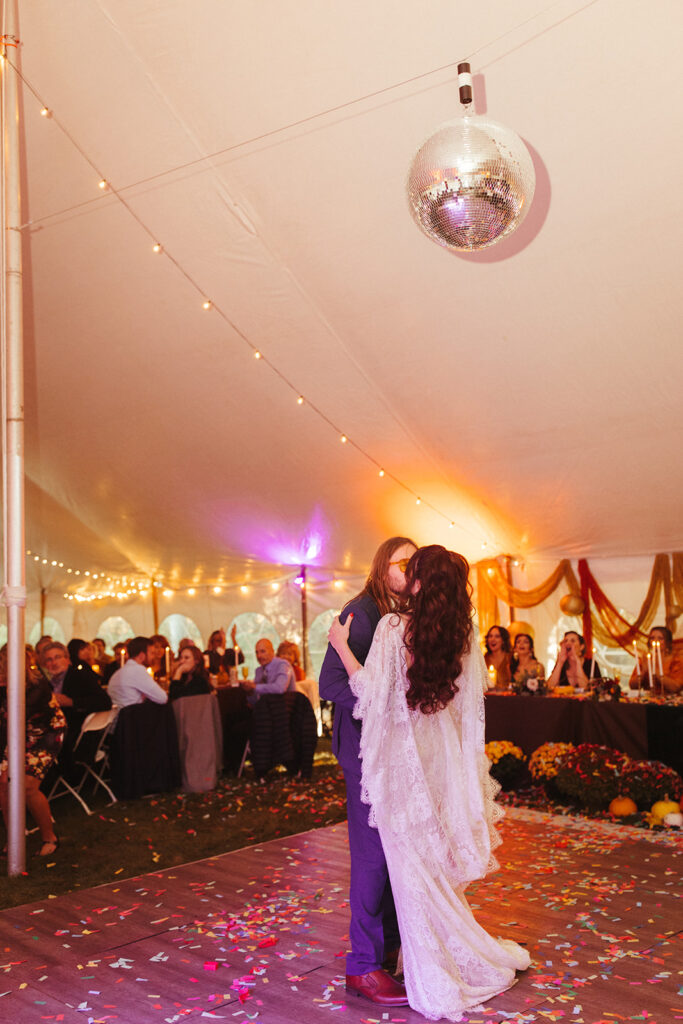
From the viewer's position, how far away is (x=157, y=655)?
7570 millimetres

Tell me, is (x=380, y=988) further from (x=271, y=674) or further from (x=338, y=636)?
(x=271, y=674)

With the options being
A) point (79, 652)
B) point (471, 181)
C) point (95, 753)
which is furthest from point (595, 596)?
point (471, 181)

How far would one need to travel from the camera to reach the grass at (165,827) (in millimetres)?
4648

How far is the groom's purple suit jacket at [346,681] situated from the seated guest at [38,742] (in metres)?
2.69

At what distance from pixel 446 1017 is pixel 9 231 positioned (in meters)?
4.27

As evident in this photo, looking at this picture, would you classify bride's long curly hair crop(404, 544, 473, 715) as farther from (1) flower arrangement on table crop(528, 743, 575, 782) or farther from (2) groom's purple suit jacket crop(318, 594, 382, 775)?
(1) flower arrangement on table crop(528, 743, 575, 782)

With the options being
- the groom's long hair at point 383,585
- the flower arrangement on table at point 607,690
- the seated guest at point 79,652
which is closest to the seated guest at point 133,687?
the seated guest at point 79,652

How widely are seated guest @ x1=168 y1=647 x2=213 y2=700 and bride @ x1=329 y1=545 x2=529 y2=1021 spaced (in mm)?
4505

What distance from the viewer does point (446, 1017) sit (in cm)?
279

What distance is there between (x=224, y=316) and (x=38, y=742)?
10.2 ft

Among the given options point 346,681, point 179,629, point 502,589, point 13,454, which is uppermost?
point 13,454

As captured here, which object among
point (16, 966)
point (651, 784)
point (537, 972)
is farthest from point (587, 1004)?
point (651, 784)

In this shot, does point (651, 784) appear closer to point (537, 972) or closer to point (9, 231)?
point (537, 972)

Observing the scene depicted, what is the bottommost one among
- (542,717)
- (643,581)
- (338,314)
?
(542,717)
